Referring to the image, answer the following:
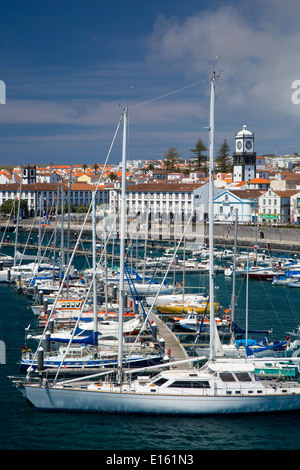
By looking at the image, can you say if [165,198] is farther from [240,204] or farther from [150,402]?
[150,402]

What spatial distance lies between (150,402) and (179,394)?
0.63 metres

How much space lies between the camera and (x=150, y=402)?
13.3 m

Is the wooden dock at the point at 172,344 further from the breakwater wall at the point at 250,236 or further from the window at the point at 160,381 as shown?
the breakwater wall at the point at 250,236

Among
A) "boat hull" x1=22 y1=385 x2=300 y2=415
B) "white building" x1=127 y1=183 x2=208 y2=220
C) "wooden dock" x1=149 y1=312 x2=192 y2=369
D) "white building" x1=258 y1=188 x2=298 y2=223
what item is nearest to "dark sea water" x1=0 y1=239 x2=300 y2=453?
"boat hull" x1=22 y1=385 x2=300 y2=415

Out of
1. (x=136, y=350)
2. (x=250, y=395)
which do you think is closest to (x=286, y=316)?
(x=136, y=350)

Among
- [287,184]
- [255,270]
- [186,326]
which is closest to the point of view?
[186,326]

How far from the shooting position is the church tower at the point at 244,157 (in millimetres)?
72062

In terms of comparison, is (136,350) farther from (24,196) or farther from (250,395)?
(24,196)

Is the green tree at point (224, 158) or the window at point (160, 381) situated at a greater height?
the green tree at point (224, 158)

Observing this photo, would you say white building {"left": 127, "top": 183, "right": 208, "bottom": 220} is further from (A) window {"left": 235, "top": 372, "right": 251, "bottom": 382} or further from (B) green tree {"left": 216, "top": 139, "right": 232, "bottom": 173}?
(A) window {"left": 235, "top": 372, "right": 251, "bottom": 382}

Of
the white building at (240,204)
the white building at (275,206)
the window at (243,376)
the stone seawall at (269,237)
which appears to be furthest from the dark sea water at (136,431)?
the white building at (275,206)

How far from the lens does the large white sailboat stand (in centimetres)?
1327
